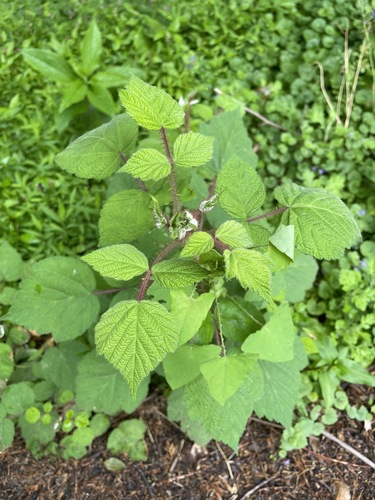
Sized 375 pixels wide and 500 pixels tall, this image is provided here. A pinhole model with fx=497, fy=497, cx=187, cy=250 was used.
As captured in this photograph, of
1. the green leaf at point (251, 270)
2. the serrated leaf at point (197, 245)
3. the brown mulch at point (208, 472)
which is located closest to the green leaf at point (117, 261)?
the serrated leaf at point (197, 245)

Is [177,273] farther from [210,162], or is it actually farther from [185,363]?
[210,162]

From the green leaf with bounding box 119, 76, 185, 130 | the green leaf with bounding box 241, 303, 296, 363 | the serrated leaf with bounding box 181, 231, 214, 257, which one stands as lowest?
the green leaf with bounding box 241, 303, 296, 363

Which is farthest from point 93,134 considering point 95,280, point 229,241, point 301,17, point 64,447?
point 301,17

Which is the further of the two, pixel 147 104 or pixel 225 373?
pixel 225 373

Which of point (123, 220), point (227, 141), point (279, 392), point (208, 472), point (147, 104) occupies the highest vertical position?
point (147, 104)

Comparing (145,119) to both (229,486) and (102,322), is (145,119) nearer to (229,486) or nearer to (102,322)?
(102,322)

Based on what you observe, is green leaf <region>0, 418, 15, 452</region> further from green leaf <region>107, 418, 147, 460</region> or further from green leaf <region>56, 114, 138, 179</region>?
green leaf <region>56, 114, 138, 179</region>

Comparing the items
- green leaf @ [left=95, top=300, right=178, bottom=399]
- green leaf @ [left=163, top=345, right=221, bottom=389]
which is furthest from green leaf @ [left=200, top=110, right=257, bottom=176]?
green leaf @ [left=95, top=300, right=178, bottom=399]

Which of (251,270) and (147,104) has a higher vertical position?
(147,104)

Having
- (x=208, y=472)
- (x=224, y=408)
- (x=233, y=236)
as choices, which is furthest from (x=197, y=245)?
(x=208, y=472)
